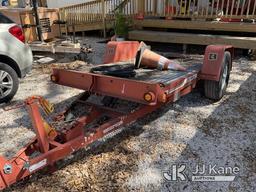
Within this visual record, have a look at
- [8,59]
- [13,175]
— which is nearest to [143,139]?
[13,175]

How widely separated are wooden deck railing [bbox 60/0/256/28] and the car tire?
597cm

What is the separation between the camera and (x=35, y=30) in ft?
31.0

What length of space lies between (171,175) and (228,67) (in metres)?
2.88

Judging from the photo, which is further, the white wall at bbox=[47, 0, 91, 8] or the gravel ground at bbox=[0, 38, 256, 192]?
the white wall at bbox=[47, 0, 91, 8]

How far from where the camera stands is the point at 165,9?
389 inches

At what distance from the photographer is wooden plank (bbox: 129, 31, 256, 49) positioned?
827 centimetres

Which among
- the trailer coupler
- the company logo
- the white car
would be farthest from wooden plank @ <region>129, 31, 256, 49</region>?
the company logo

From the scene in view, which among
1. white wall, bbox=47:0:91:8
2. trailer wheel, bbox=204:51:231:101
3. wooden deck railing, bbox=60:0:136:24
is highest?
white wall, bbox=47:0:91:8

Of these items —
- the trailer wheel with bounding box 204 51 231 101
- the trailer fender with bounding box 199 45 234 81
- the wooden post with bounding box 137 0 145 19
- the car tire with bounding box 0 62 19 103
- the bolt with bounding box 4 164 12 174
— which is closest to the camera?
the bolt with bounding box 4 164 12 174

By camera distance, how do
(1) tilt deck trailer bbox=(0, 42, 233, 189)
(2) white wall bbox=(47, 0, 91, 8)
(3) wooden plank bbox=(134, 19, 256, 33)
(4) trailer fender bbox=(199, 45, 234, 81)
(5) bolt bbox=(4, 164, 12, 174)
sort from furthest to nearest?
(2) white wall bbox=(47, 0, 91, 8) → (3) wooden plank bbox=(134, 19, 256, 33) → (4) trailer fender bbox=(199, 45, 234, 81) → (1) tilt deck trailer bbox=(0, 42, 233, 189) → (5) bolt bbox=(4, 164, 12, 174)

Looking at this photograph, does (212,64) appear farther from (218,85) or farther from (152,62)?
(152,62)

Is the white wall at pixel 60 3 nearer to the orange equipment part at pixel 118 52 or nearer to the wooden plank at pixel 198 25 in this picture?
the wooden plank at pixel 198 25

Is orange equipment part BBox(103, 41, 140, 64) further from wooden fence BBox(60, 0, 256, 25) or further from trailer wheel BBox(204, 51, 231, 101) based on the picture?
wooden fence BBox(60, 0, 256, 25)

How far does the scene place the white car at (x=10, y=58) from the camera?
5234 mm
